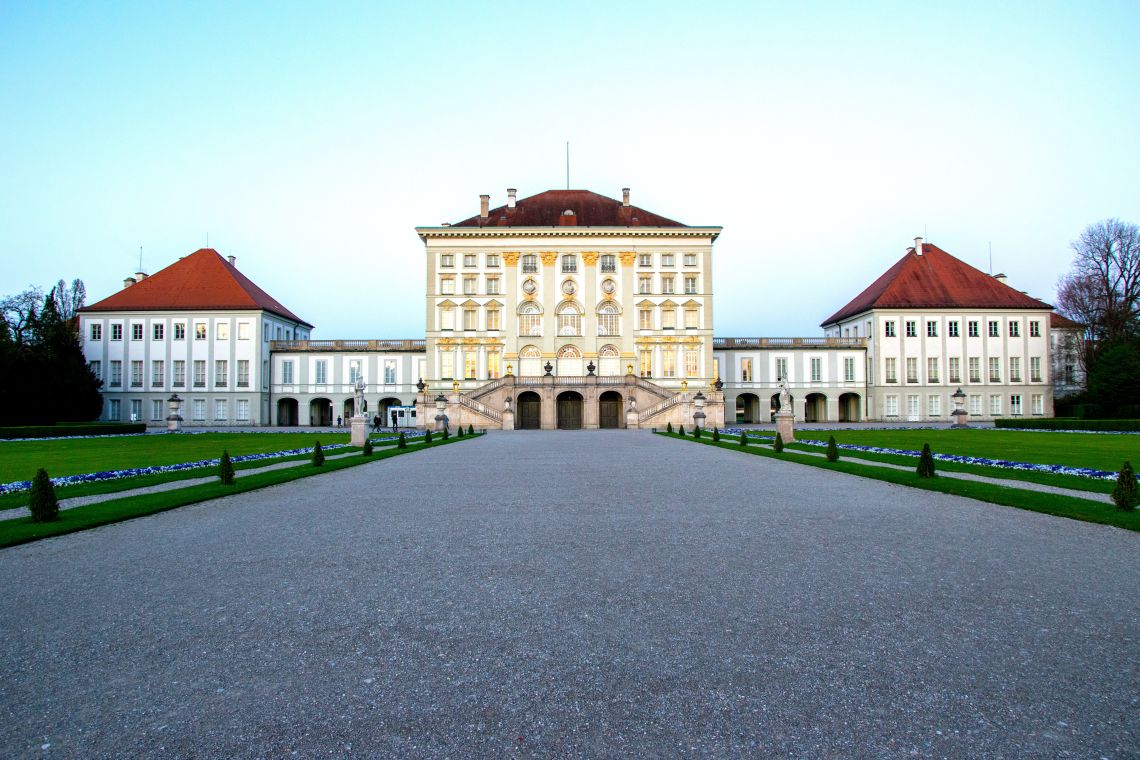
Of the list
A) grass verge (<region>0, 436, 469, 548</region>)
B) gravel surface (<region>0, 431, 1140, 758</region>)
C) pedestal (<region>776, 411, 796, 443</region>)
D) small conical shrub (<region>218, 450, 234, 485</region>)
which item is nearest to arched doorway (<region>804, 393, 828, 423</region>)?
pedestal (<region>776, 411, 796, 443</region>)

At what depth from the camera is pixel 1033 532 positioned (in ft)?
27.5

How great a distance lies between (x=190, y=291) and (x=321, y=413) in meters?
14.6

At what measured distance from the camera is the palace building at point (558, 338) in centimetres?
5512

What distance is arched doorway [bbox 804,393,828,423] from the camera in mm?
58219

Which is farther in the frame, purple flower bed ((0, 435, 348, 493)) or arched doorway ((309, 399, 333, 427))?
arched doorway ((309, 399, 333, 427))

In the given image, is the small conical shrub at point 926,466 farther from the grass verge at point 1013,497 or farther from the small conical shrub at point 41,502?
the small conical shrub at point 41,502

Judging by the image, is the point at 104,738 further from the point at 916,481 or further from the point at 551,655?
the point at 916,481

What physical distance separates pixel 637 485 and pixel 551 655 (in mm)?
9331

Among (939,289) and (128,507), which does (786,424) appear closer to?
(128,507)

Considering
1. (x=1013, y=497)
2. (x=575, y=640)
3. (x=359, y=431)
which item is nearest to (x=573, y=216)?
(x=359, y=431)

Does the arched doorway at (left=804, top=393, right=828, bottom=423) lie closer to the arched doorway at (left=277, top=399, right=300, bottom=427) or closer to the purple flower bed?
the arched doorway at (left=277, top=399, right=300, bottom=427)

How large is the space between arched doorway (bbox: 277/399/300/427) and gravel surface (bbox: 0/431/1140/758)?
5313 cm

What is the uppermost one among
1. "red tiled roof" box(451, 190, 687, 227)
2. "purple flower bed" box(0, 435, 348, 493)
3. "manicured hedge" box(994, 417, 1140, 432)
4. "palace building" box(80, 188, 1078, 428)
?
"red tiled roof" box(451, 190, 687, 227)

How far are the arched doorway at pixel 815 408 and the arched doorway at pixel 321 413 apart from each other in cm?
4129
